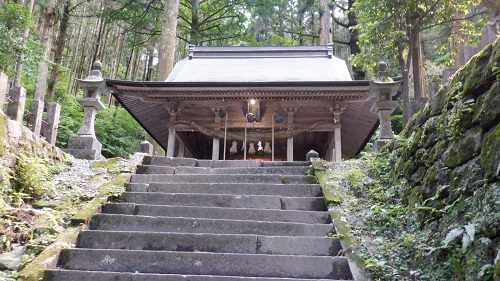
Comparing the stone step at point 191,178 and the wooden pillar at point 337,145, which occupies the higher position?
the wooden pillar at point 337,145

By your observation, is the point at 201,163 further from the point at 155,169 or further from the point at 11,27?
the point at 11,27

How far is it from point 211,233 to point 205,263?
58 cm

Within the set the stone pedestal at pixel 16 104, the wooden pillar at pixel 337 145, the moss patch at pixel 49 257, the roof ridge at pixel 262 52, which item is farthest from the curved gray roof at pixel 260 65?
the moss patch at pixel 49 257

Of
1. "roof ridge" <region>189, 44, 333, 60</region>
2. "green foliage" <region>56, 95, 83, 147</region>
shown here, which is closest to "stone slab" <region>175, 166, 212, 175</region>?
"roof ridge" <region>189, 44, 333, 60</region>

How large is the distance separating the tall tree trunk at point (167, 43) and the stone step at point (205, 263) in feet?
30.5

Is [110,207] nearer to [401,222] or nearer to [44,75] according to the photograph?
[401,222]

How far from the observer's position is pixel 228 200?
484cm

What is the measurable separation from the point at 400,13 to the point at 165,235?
944 cm

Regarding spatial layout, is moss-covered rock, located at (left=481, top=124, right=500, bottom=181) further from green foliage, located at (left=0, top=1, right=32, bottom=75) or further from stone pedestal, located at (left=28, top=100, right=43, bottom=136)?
green foliage, located at (left=0, top=1, right=32, bottom=75)

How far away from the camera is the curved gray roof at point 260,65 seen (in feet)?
36.3

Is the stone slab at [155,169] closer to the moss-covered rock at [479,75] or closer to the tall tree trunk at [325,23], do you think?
the moss-covered rock at [479,75]

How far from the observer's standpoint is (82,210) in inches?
171

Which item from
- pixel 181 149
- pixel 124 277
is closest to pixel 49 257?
pixel 124 277

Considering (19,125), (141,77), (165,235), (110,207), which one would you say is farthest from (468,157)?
(141,77)
